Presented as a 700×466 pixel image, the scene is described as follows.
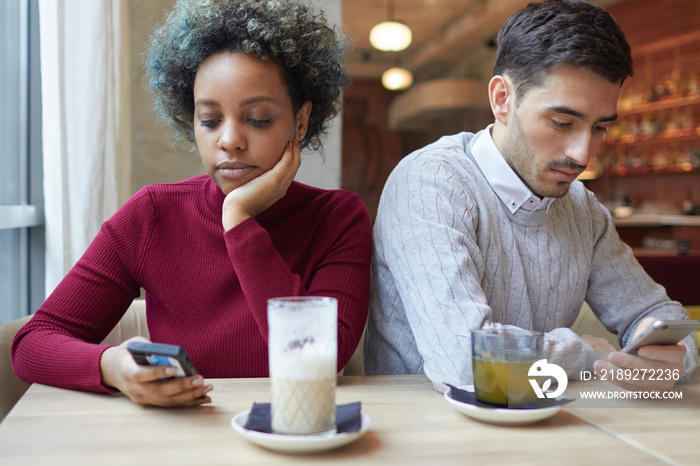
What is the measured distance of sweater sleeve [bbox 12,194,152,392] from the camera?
103 cm

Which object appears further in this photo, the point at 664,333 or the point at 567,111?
the point at 567,111

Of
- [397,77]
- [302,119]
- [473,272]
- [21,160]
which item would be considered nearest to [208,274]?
[302,119]

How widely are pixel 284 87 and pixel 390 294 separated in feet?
1.61

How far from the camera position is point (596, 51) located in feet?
4.23

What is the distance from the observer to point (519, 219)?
1.41m

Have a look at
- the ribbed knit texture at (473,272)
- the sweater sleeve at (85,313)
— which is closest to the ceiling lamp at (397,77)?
the ribbed knit texture at (473,272)

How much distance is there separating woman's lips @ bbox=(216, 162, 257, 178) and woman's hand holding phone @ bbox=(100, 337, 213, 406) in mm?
437

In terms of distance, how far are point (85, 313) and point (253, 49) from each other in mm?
597

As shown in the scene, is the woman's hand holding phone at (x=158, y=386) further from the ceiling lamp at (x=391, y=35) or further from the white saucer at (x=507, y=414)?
the ceiling lamp at (x=391, y=35)

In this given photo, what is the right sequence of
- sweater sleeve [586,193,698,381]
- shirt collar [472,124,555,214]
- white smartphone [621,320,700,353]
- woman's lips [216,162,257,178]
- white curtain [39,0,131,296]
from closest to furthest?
white smartphone [621,320,700,353] → woman's lips [216,162,257,178] → shirt collar [472,124,555,214] → sweater sleeve [586,193,698,381] → white curtain [39,0,131,296]

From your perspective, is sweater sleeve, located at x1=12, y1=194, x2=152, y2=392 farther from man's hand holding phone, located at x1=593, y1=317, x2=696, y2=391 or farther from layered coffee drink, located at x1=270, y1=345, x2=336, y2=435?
man's hand holding phone, located at x1=593, y1=317, x2=696, y2=391

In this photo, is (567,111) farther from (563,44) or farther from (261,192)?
(261,192)

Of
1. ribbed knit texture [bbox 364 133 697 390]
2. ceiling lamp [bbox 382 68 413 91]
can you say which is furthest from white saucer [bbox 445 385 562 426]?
ceiling lamp [bbox 382 68 413 91]

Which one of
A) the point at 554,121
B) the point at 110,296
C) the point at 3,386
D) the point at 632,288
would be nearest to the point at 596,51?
the point at 554,121
